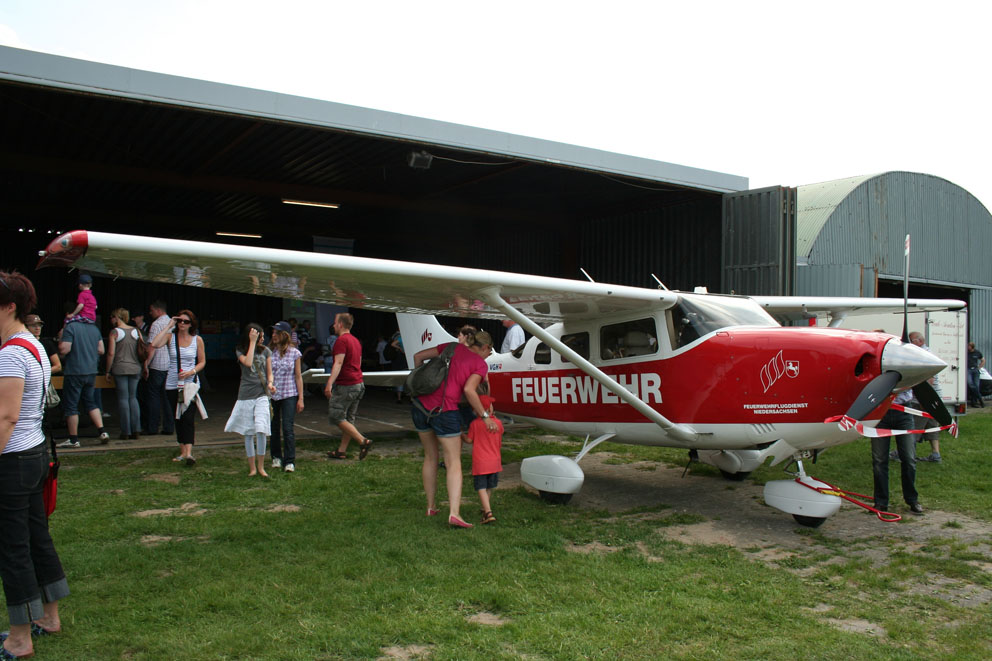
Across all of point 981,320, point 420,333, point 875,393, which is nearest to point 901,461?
point 875,393

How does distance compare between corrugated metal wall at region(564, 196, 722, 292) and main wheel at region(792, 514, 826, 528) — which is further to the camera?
corrugated metal wall at region(564, 196, 722, 292)

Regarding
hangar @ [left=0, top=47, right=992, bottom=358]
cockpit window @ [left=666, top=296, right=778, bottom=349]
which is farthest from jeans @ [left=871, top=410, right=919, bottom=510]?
hangar @ [left=0, top=47, right=992, bottom=358]

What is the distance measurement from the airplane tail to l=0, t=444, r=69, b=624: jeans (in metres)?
6.22

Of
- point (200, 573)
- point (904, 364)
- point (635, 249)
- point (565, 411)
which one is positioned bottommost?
point (200, 573)

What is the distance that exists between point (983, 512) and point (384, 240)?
20.9m

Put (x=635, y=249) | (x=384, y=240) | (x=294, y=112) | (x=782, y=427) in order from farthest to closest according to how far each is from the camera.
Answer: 1. (x=384, y=240)
2. (x=635, y=249)
3. (x=294, y=112)
4. (x=782, y=427)

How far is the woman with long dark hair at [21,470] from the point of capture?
326 cm

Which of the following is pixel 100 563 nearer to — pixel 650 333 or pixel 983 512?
pixel 650 333

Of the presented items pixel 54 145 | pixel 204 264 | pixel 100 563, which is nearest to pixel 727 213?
pixel 204 264

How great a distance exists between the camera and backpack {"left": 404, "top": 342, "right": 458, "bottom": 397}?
588 centimetres

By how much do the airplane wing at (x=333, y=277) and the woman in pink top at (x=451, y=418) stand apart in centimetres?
64

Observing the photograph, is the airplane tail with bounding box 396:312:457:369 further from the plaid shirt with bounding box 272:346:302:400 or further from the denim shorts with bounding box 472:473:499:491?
the denim shorts with bounding box 472:473:499:491

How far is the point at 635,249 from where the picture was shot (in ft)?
55.9

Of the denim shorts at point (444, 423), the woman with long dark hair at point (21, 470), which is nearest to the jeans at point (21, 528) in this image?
the woman with long dark hair at point (21, 470)
